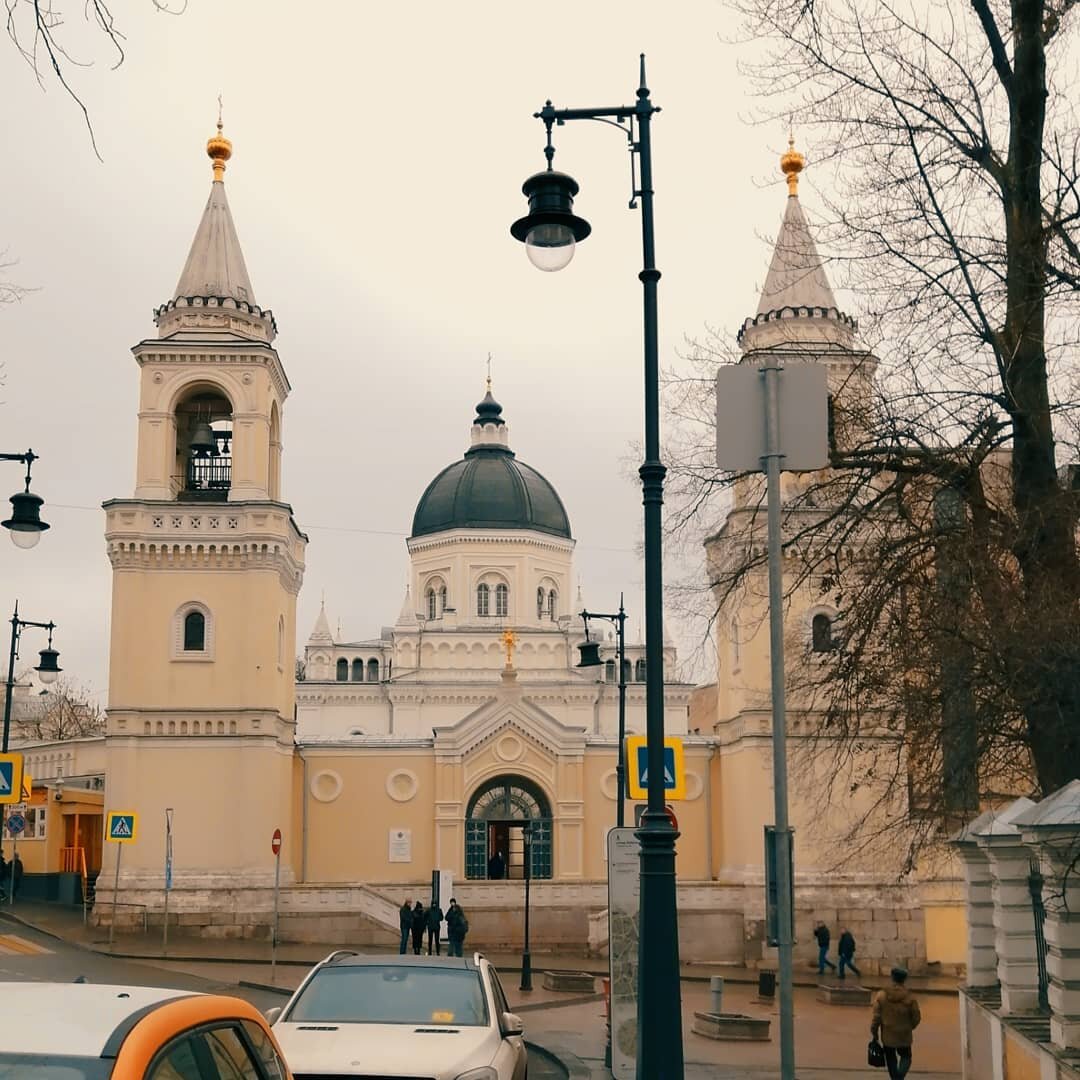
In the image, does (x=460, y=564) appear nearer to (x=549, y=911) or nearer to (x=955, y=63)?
(x=549, y=911)

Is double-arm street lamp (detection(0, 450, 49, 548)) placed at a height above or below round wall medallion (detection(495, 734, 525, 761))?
above

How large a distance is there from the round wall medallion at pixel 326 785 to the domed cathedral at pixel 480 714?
2.0 inches

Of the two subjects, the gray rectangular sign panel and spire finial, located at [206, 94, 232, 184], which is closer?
the gray rectangular sign panel

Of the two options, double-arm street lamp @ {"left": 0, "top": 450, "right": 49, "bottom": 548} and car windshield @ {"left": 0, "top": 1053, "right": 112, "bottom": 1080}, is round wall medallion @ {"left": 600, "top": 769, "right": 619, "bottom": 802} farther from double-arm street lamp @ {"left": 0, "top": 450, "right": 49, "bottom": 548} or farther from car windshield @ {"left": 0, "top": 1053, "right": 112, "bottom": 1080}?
car windshield @ {"left": 0, "top": 1053, "right": 112, "bottom": 1080}

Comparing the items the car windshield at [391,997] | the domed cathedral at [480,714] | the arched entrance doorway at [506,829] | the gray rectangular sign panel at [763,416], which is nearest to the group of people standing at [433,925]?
the domed cathedral at [480,714]

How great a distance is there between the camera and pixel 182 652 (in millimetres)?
35531

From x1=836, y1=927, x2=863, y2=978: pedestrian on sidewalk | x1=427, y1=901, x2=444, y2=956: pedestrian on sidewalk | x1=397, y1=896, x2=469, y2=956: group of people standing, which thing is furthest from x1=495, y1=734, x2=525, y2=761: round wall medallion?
x1=836, y1=927, x2=863, y2=978: pedestrian on sidewalk

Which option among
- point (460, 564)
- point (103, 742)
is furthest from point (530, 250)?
point (460, 564)

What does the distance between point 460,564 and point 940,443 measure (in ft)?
175

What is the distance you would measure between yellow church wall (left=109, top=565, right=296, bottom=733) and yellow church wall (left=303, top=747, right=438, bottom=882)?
3.64 meters

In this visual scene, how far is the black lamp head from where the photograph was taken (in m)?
11.4

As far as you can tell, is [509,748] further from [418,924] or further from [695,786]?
[418,924]

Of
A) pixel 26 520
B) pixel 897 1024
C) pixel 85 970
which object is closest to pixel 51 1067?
pixel 897 1024

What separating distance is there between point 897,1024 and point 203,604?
24.5 m
